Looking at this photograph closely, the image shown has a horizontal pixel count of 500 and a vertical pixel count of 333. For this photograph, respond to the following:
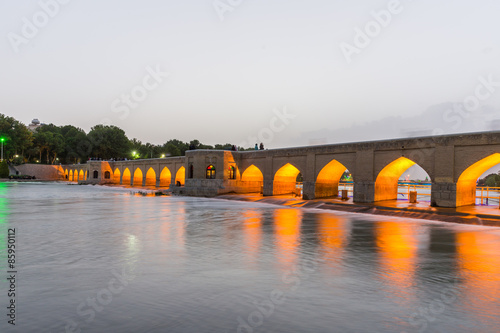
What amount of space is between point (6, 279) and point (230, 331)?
415 cm

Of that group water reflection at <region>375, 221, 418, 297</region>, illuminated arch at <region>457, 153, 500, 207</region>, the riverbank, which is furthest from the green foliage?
illuminated arch at <region>457, 153, 500, 207</region>

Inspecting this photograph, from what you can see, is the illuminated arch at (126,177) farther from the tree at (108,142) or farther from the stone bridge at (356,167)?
the tree at (108,142)

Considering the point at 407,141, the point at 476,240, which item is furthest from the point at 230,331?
the point at 407,141

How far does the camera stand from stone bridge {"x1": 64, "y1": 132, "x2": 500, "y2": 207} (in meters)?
17.0

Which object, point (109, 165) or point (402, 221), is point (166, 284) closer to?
point (402, 221)

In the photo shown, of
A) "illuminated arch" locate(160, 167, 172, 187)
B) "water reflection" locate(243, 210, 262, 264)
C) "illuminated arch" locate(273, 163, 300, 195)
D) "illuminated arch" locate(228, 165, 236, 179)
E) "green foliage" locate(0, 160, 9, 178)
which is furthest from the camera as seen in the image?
"green foliage" locate(0, 160, 9, 178)

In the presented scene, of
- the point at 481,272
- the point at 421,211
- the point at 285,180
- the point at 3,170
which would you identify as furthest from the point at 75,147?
the point at 481,272

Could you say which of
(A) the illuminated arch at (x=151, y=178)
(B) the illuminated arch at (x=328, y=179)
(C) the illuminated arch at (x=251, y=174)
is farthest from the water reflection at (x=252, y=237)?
(A) the illuminated arch at (x=151, y=178)

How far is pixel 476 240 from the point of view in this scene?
390 inches

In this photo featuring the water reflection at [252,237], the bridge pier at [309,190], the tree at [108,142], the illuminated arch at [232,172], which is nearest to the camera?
the water reflection at [252,237]

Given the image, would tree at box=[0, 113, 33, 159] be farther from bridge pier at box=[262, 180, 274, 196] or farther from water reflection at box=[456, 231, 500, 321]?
water reflection at box=[456, 231, 500, 321]

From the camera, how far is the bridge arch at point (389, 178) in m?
20.1

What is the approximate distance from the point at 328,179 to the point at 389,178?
4.41 m

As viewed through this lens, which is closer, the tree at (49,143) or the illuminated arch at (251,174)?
the illuminated arch at (251,174)
